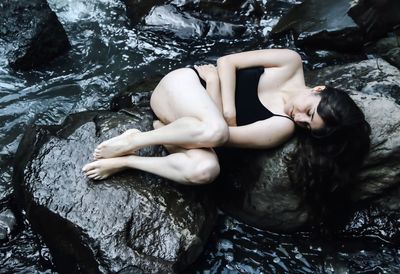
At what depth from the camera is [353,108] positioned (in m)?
4.06

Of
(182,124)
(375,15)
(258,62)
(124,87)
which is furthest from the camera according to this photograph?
(375,15)

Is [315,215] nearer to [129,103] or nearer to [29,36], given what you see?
[129,103]

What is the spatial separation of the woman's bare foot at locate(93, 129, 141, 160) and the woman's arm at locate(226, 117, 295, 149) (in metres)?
0.81

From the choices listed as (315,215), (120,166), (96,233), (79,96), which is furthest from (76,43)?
(315,215)

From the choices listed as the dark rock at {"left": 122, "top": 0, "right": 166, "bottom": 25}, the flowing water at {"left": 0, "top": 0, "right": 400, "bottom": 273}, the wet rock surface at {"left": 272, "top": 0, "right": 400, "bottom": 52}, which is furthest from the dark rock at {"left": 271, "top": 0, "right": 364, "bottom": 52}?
the dark rock at {"left": 122, "top": 0, "right": 166, "bottom": 25}

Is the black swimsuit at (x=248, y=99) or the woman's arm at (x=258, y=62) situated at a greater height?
the woman's arm at (x=258, y=62)

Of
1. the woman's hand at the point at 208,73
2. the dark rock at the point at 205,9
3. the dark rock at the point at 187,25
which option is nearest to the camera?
the woman's hand at the point at 208,73

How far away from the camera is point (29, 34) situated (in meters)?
6.16

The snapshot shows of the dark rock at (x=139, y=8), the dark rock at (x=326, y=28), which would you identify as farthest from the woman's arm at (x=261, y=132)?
the dark rock at (x=139, y=8)

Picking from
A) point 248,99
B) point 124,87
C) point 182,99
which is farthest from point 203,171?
point 124,87

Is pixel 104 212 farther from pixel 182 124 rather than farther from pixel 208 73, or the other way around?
pixel 208 73

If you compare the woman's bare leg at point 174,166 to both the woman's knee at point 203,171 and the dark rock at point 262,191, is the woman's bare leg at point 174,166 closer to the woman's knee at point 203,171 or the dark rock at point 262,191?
the woman's knee at point 203,171

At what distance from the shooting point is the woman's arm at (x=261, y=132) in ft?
13.7

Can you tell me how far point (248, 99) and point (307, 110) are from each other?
1.83ft
